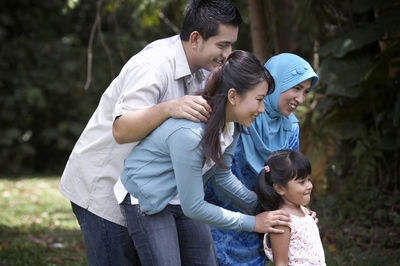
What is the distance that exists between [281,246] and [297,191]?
275mm

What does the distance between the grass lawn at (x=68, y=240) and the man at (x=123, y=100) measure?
2059 millimetres

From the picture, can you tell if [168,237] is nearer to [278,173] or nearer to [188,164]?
[188,164]

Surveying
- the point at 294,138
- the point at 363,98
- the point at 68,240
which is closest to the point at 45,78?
the point at 68,240

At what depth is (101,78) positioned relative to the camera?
1019 cm

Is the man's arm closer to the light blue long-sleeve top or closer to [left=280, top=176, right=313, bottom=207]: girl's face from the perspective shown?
the light blue long-sleeve top

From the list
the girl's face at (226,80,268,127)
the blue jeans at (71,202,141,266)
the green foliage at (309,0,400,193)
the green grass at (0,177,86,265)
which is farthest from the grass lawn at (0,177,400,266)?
the girl's face at (226,80,268,127)

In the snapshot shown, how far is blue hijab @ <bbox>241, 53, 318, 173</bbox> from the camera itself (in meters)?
2.84

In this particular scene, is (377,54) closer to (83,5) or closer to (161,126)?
(161,126)

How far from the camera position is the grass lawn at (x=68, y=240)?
444cm

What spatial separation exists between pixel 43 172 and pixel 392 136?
285 inches

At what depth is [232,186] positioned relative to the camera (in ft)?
8.66

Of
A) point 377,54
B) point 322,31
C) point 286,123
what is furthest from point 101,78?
point 286,123

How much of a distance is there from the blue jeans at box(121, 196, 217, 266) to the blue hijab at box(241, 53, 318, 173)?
1.75 feet

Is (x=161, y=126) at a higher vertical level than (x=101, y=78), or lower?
higher
